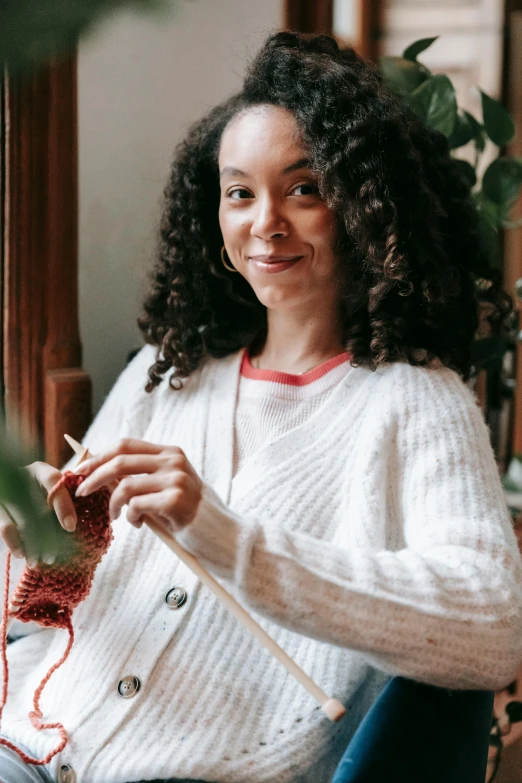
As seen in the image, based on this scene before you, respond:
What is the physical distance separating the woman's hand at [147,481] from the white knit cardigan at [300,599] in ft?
0.07

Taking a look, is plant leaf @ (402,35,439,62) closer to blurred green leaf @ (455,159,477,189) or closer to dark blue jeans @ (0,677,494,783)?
blurred green leaf @ (455,159,477,189)

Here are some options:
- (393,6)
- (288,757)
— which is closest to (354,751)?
(288,757)

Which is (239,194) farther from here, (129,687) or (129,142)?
(129,687)

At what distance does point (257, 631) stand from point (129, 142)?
3.28 ft

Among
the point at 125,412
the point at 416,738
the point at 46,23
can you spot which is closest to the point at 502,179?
the point at 125,412

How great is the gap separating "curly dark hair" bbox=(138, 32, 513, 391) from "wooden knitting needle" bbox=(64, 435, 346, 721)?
43cm

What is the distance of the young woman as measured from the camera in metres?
0.83

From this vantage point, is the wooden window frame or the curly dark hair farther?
the wooden window frame

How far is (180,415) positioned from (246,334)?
17 centimetres

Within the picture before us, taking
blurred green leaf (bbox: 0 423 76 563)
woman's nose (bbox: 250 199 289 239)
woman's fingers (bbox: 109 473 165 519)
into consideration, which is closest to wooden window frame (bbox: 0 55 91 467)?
woman's nose (bbox: 250 199 289 239)

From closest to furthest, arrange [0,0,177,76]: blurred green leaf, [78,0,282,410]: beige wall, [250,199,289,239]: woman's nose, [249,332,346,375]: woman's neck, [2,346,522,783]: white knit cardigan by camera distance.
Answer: [0,0,177,76]: blurred green leaf
[2,346,522,783]: white knit cardigan
[250,199,289,239]: woman's nose
[249,332,346,375]: woman's neck
[78,0,282,410]: beige wall

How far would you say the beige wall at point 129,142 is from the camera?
1398 mm

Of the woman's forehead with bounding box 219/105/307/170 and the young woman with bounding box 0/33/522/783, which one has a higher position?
the woman's forehead with bounding box 219/105/307/170

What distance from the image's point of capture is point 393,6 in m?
2.22
